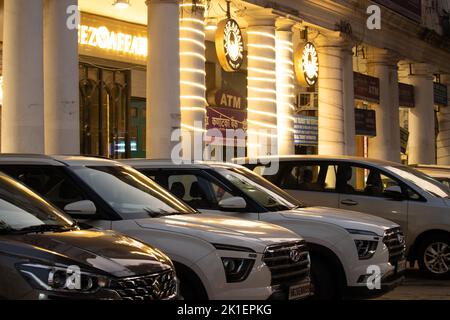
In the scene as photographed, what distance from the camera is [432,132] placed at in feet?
116

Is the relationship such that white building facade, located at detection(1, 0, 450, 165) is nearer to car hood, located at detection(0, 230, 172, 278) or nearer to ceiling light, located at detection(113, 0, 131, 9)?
ceiling light, located at detection(113, 0, 131, 9)

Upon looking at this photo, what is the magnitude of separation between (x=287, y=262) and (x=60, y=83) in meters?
10.4

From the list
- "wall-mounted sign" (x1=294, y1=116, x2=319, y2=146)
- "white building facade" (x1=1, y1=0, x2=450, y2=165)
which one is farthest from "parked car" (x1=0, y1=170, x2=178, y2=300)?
"wall-mounted sign" (x1=294, y1=116, x2=319, y2=146)

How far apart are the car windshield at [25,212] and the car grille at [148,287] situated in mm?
922

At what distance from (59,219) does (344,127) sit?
21.8 meters

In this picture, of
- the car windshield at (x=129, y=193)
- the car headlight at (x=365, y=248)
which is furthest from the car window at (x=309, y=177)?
the car windshield at (x=129, y=193)

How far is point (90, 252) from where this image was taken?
19.3ft

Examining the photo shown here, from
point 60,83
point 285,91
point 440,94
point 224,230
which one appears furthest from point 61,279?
point 440,94

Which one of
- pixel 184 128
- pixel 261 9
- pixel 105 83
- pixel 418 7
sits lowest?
Answer: pixel 184 128

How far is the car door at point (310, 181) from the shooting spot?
44.4 ft

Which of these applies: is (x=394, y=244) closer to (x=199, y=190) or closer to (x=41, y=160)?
(x=199, y=190)
